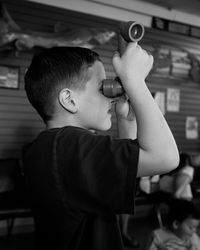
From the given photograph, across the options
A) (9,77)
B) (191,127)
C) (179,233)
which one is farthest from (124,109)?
(191,127)

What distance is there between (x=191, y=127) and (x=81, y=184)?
5404 mm

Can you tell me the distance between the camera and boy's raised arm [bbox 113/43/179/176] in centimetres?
96

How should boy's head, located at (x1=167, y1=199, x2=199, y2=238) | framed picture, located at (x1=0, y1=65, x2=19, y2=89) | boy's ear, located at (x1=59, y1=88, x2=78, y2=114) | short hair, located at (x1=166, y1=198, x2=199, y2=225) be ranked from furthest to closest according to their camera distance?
framed picture, located at (x1=0, y1=65, x2=19, y2=89), short hair, located at (x1=166, y1=198, x2=199, y2=225), boy's head, located at (x1=167, y1=199, x2=199, y2=238), boy's ear, located at (x1=59, y1=88, x2=78, y2=114)

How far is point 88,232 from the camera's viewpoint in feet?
3.65

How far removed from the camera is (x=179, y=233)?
2.91 m

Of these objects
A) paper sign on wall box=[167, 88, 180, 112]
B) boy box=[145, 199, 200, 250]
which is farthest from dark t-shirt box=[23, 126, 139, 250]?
paper sign on wall box=[167, 88, 180, 112]

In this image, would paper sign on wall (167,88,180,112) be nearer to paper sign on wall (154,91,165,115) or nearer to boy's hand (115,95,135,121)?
paper sign on wall (154,91,165,115)

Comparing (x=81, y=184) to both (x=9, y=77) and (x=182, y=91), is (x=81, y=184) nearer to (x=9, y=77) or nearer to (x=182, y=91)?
(x=9, y=77)

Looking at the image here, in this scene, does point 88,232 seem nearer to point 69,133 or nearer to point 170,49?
point 69,133

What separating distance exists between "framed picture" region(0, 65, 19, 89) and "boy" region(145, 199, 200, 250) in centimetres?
255

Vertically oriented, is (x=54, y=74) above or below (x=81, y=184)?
above

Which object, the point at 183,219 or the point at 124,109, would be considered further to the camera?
the point at 183,219

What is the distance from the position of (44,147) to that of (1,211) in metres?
2.70

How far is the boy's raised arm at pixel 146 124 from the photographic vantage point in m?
0.96
